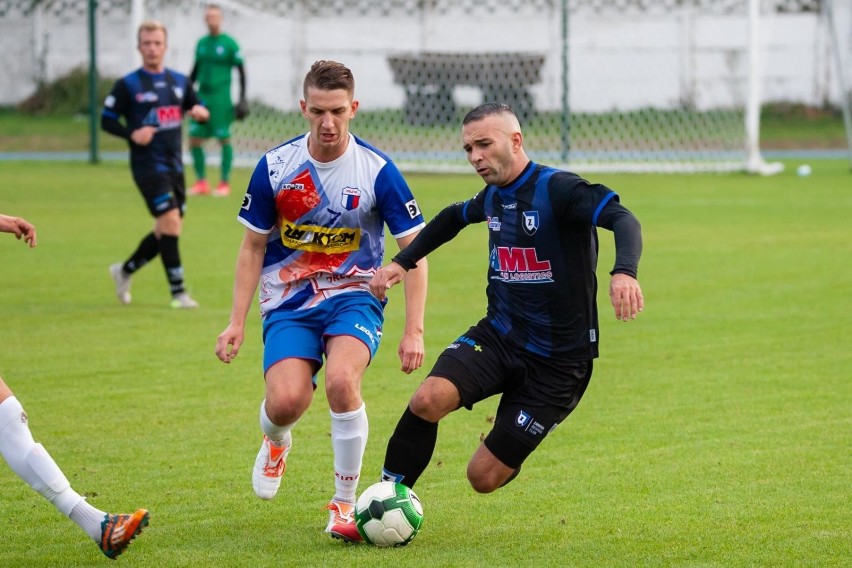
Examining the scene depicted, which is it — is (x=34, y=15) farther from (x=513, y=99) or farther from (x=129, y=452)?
(x=129, y=452)

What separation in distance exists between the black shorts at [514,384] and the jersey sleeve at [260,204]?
0.97 m

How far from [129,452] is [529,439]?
2.24 metres

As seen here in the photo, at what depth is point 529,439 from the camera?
5.18 meters

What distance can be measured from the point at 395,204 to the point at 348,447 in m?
1.07

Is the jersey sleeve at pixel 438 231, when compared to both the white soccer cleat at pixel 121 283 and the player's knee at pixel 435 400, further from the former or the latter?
the white soccer cleat at pixel 121 283

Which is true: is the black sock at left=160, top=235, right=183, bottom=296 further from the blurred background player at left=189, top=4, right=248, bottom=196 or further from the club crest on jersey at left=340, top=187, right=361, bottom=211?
the blurred background player at left=189, top=4, right=248, bottom=196

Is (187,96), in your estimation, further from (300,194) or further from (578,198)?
(578,198)

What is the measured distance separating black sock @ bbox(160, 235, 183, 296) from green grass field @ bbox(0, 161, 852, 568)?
0.97ft

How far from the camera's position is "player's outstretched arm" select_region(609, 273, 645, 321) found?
4.54 m

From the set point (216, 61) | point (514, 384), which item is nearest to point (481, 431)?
point (514, 384)

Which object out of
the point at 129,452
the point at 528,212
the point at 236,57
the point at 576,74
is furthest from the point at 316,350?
the point at 576,74

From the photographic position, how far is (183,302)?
35.3 ft

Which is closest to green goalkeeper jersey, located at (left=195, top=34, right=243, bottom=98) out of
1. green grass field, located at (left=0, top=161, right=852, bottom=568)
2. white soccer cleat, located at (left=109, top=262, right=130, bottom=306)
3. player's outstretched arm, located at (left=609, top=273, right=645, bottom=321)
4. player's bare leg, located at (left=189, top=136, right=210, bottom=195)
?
player's bare leg, located at (left=189, top=136, right=210, bottom=195)

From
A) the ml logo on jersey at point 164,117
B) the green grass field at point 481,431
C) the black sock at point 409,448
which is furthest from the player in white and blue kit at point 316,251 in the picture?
the ml logo on jersey at point 164,117
